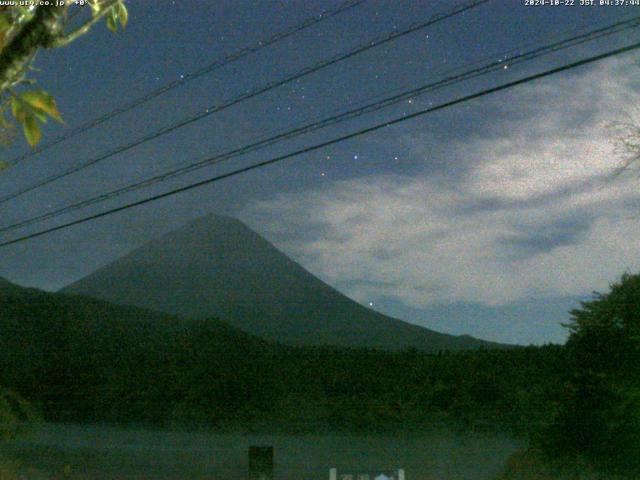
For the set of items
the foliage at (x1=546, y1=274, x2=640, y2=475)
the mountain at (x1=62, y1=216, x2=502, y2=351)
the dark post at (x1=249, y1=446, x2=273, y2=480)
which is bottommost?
the dark post at (x1=249, y1=446, x2=273, y2=480)

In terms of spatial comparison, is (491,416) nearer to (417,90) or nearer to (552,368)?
(552,368)

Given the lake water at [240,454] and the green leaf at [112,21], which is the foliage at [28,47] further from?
the lake water at [240,454]

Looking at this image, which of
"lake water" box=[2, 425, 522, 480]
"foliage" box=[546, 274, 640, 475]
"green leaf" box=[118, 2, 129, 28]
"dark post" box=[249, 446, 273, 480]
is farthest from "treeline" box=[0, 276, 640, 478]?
"green leaf" box=[118, 2, 129, 28]

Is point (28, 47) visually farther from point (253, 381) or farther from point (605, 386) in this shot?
point (253, 381)

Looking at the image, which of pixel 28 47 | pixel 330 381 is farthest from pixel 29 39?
pixel 330 381

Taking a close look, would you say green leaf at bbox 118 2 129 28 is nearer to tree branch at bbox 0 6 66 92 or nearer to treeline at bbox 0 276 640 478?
tree branch at bbox 0 6 66 92

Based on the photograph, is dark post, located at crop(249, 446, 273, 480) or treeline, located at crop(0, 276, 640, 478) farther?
treeline, located at crop(0, 276, 640, 478)

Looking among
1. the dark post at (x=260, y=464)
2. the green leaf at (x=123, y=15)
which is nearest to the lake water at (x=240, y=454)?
the dark post at (x=260, y=464)
